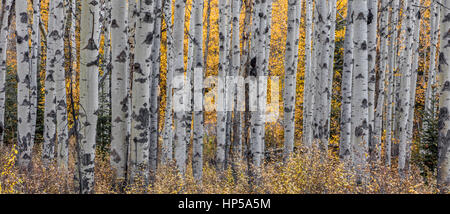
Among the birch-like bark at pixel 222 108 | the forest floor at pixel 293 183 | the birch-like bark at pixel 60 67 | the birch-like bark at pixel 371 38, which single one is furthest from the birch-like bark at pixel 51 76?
the birch-like bark at pixel 371 38

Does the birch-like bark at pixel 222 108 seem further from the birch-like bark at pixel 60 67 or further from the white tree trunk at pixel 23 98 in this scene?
the white tree trunk at pixel 23 98

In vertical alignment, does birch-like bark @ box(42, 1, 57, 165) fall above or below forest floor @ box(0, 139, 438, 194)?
above

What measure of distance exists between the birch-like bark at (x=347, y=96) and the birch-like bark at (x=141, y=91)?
10.8 ft

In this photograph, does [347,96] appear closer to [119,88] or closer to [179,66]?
[179,66]

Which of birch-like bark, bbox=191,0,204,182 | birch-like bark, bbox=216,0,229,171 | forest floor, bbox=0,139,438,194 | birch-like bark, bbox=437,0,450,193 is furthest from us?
birch-like bark, bbox=216,0,229,171

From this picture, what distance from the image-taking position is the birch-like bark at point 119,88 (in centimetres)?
534

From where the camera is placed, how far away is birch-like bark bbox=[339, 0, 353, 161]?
616 centimetres

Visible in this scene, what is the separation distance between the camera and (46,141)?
8617 millimetres

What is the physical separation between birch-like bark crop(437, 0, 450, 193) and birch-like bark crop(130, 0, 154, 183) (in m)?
4.50

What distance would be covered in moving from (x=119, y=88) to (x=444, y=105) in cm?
510

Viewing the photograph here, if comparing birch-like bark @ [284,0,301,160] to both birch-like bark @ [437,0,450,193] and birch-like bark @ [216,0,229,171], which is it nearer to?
birch-like bark @ [216,0,229,171]

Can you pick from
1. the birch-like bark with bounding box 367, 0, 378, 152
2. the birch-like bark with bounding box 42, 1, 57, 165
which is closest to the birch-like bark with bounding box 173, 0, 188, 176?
the birch-like bark with bounding box 42, 1, 57, 165

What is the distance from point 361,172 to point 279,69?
693 inches

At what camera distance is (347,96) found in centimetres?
664
